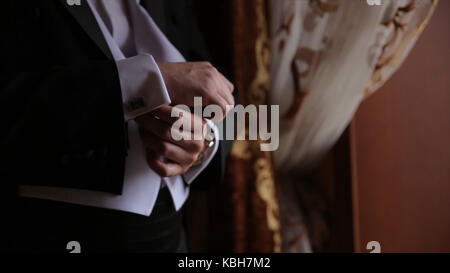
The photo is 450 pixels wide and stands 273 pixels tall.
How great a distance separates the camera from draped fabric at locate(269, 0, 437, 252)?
79 centimetres

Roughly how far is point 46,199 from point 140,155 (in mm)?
138

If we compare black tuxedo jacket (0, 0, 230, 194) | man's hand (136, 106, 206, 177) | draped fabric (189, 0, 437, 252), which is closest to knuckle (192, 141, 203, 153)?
man's hand (136, 106, 206, 177)

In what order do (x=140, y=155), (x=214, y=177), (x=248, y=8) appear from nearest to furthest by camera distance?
1. (x=140, y=155)
2. (x=214, y=177)
3. (x=248, y=8)

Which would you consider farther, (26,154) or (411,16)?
(411,16)

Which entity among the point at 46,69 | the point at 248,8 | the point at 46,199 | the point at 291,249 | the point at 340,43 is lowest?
the point at 291,249

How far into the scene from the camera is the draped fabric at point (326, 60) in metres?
0.79

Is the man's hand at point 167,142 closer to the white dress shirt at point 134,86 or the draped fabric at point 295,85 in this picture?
the white dress shirt at point 134,86

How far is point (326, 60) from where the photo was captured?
0.85 m

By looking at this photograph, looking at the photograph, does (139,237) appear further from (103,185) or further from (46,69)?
(46,69)

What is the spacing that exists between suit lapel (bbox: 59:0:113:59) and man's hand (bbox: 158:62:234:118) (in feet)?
0.27

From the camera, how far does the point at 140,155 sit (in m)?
0.62

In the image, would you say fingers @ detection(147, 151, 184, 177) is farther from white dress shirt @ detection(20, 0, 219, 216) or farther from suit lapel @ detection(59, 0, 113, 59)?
suit lapel @ detection(59, 0, 113, 59)

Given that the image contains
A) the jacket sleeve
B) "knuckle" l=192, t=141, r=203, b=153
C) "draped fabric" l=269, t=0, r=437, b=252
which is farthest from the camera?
"draped fabric" l=269, t=0, r=437, b=252
